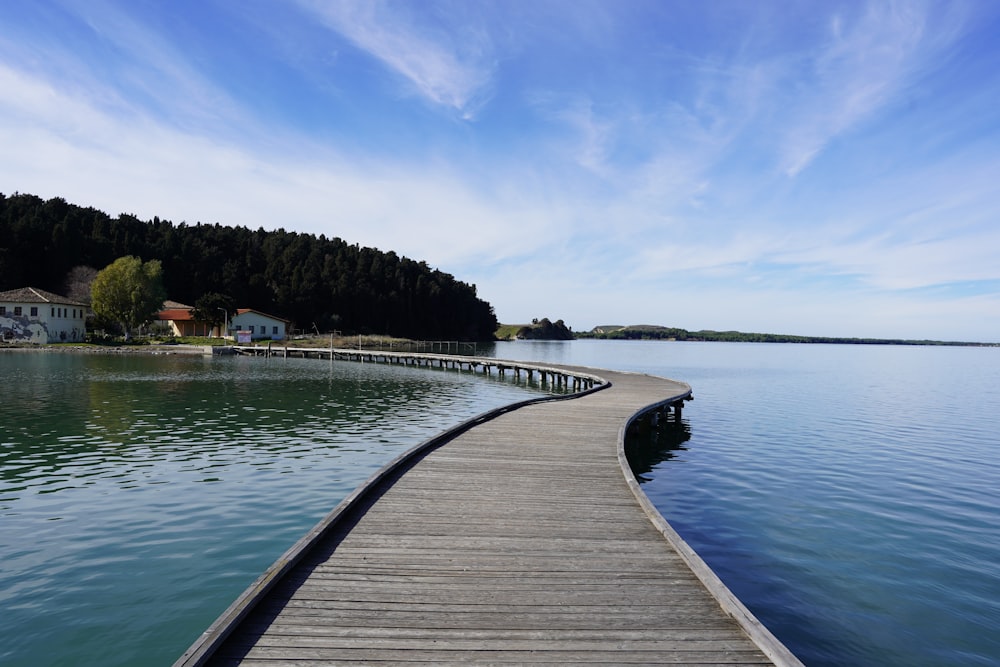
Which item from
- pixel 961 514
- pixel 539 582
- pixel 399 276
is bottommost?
pixel 961 514

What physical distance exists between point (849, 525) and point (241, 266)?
112 meters

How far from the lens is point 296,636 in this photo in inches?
186

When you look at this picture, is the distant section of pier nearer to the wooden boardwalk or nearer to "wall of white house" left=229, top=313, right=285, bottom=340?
"wall of white house" left=229, top=313, right=285, bottom=340

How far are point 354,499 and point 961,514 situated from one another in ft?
41.4

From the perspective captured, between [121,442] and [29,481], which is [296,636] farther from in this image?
[121,442]

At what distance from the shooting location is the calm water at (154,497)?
6.89 m

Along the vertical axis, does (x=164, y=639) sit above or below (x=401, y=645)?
below

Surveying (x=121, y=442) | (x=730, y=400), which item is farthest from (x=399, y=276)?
(x=121, y=442)

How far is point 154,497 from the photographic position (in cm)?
1148

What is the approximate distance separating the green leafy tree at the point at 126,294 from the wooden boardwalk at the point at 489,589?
74.4 meters

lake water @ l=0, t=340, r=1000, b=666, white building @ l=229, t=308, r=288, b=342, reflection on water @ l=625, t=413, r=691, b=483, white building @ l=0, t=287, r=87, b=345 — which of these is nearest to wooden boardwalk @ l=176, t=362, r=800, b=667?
lake water @ l=0, t=340, r=1000, b=666

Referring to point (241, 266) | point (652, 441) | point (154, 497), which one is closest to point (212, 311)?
point (241, 266)

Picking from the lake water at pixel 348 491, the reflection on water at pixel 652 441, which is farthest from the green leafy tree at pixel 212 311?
the reflection on water at pixel 652 441

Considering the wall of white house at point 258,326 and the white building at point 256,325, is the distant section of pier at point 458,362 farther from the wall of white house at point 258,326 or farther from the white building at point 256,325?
the wall of white house at point 258,326
